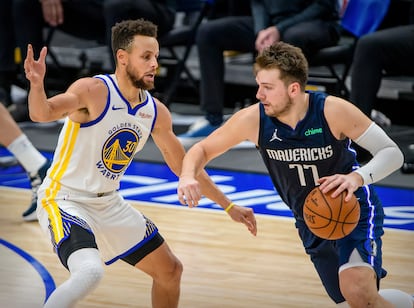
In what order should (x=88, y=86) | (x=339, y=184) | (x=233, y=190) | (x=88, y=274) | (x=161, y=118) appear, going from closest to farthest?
(x=88, y=274) < (x=339, y=184) < (x=88, y=86) < (x=161, y=118) < (x=233, y=190)

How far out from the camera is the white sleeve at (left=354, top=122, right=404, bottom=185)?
4.57 metres

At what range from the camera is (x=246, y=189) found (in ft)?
26.0

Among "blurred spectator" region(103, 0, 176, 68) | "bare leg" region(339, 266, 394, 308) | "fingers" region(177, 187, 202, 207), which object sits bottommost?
"blurred spectator" region(103, 0, 176, 68)

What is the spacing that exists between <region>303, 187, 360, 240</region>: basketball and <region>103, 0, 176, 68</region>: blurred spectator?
201 inches

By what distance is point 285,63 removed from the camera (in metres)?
4.69

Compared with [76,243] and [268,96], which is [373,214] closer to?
[268,96]

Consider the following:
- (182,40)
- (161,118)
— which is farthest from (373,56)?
(161,118)

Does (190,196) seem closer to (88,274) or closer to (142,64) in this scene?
(88,274)

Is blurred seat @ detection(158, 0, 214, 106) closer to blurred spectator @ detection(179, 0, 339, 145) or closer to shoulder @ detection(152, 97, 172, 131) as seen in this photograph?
blurred spectator @ detection(179, 0, 339, 145)

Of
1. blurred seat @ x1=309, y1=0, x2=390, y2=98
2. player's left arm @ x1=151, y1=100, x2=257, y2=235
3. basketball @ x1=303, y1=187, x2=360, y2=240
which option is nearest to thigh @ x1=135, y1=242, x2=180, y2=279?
player's left arm @ x1=151, y1=100, x2=257, y2=235

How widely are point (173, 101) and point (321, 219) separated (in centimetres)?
669

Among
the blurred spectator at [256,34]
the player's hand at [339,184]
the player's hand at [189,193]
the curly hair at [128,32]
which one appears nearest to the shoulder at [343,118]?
the player's hand at [339,184]

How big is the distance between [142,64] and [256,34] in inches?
162

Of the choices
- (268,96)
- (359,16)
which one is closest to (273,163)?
(268,96)
